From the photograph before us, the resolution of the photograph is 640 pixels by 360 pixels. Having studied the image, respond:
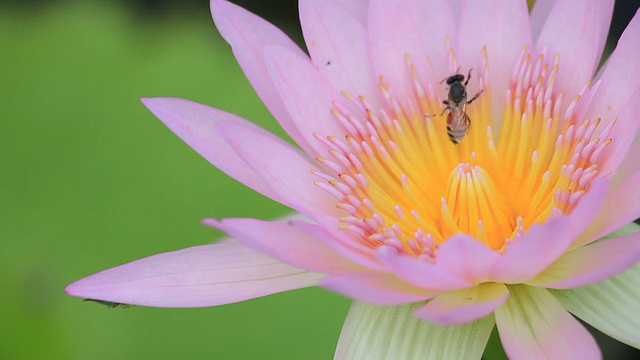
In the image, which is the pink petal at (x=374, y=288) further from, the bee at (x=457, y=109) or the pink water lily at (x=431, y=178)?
the bee at (x=457, y=109)

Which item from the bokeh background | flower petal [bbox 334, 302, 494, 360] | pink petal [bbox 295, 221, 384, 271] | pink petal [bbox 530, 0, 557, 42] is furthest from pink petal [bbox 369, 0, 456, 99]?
the bokeh background

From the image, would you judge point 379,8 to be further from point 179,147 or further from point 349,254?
point 179,147

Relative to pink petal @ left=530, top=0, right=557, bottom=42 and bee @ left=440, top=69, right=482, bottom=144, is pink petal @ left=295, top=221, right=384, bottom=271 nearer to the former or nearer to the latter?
bee @ left=440, top=69, right=482, bottom=144

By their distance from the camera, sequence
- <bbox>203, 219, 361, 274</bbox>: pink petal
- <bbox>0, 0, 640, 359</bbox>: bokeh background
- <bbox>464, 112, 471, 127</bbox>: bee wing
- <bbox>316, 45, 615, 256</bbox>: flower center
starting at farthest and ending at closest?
<bbox>0, 0, 640, 359</bbox>: bokeh background
<bbox>464, 112, 471, 127</bbox>: bee wing
<bbox>316, 45, 615, 256</bbox>: flower center
<bbox>203, 219, 361, 274</bbox>: pink petal

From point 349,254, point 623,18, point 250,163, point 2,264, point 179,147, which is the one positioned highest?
point 623,18

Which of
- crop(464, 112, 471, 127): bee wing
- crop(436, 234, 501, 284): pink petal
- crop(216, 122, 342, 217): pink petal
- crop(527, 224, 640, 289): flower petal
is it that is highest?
crop(464, 112, 471, 127): bee wing

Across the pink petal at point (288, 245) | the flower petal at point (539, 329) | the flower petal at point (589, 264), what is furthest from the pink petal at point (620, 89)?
the pink petal at point (288, 245)

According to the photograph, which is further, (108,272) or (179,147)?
(179,147)

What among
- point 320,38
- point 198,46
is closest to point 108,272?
point 320,38

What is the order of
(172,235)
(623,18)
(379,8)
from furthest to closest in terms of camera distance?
(623,18) < (172,235) < (379,8)
